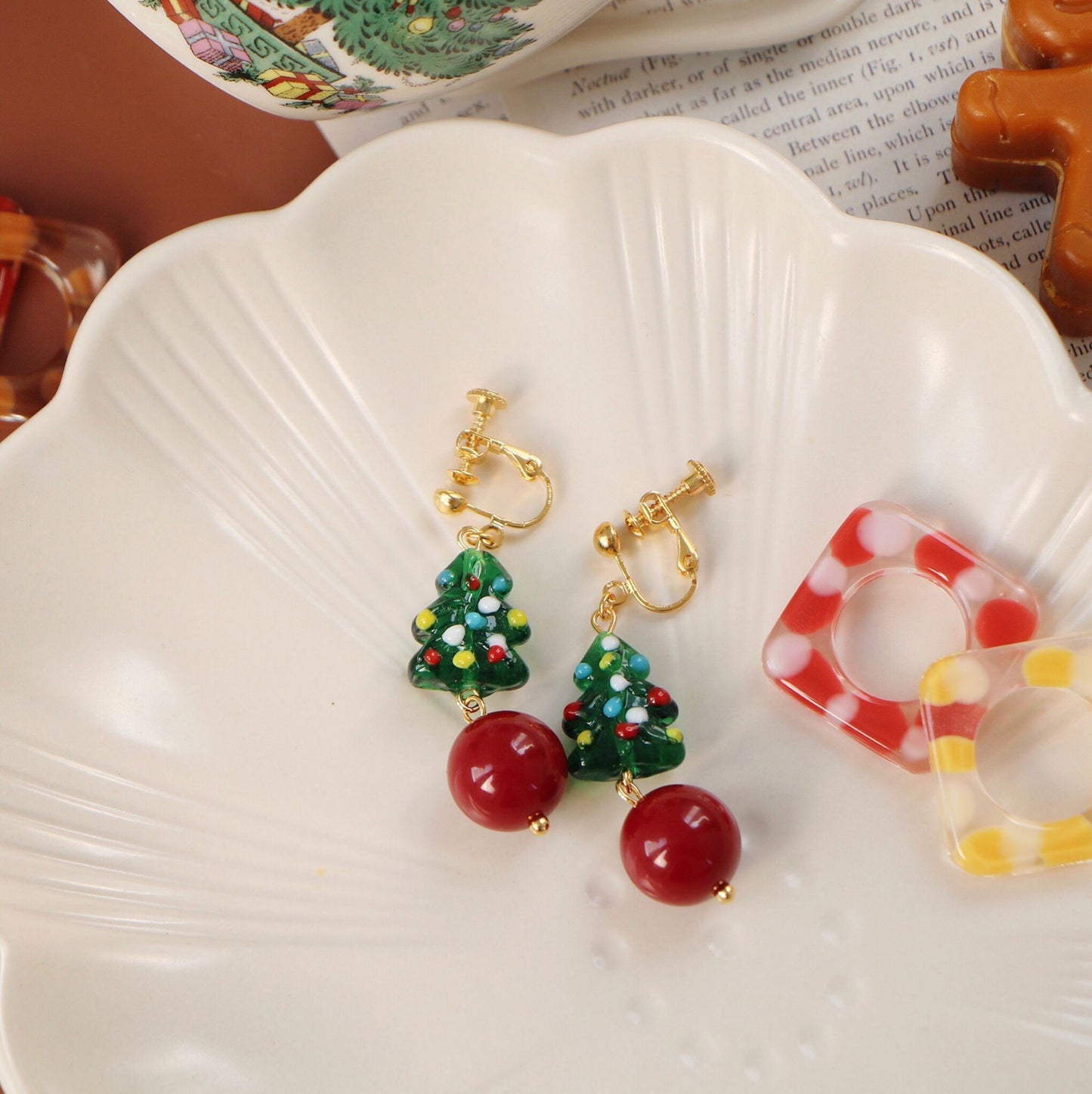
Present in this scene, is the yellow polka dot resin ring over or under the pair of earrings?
under

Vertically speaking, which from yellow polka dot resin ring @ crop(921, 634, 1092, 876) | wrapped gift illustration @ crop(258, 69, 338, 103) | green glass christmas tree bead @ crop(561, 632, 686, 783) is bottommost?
yellow polka dot resin ring @ crop(921, 634, 1092, 876)

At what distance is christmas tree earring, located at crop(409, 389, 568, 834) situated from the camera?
17.7 inches

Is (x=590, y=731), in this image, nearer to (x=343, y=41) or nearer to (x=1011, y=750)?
(x=1011, y=750)

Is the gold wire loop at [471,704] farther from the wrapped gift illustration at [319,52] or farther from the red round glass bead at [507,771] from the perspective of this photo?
the wrapped gift illustration at [319,52]

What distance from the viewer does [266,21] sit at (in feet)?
1.40

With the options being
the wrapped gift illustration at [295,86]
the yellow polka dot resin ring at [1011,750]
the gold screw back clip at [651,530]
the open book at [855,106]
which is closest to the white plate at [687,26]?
the open book at [855,106]

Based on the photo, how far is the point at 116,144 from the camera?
1.99 feet

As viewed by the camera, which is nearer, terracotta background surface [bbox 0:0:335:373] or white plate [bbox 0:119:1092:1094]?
white plate [bbox 0:119:1092:1094]

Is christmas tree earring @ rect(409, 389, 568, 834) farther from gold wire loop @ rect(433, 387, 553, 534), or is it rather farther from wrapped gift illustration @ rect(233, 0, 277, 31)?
wrapped gift illustration @ rect(233, 0, 277, 31)

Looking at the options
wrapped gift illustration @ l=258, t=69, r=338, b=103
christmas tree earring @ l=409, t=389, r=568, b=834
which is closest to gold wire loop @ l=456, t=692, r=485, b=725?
christmas tree earring @ l=409, t=389, r=568, b=834

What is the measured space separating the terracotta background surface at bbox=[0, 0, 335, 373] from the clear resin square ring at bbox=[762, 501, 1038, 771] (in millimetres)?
344

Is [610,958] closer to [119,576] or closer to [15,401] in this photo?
[119,576]

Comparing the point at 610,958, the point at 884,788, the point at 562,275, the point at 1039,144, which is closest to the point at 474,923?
the point at 610,958

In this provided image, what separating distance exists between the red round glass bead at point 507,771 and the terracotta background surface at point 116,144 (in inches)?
12.5
